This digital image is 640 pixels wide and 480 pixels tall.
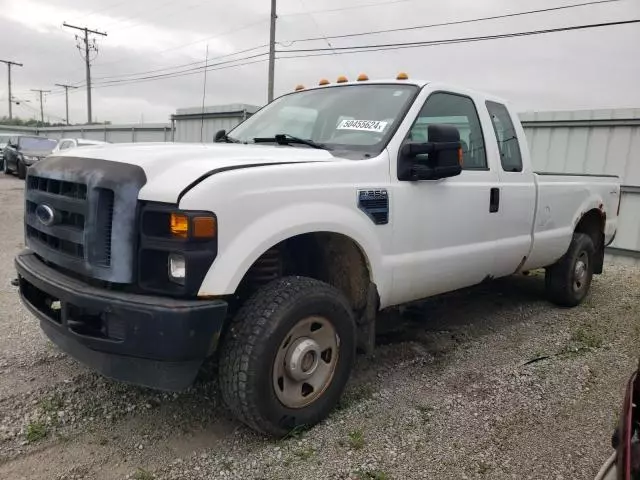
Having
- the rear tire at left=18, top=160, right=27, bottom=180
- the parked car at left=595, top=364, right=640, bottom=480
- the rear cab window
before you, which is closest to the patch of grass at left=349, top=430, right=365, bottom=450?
the parked car at left=595, top=364, right=640, bottom=480

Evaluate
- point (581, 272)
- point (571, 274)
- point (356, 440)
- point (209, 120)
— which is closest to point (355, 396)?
point (356, 440)

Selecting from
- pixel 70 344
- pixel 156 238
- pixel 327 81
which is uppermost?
pixel 327 81

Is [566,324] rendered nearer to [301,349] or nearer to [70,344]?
[301,349]

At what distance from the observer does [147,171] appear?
8.20 ft

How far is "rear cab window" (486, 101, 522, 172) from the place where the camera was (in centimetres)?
441

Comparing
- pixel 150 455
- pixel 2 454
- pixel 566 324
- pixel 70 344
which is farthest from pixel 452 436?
pixel 566 324

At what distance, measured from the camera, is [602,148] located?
32.6ft

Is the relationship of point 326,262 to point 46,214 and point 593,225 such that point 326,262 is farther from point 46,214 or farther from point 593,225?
point 593,225

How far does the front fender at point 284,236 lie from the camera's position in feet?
8.04

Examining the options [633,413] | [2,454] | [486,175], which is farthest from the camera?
[486,175]

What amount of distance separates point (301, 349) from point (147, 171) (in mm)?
1172

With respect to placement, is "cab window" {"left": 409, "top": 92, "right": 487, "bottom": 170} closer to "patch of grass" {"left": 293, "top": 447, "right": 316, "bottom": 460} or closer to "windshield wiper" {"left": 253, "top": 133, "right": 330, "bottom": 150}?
"windshield wiper" {"left": 253, "top": 133, "right": 330, "bottom": 150}

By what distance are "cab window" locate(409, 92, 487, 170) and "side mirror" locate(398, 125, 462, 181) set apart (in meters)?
0.38

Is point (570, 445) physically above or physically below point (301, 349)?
below
